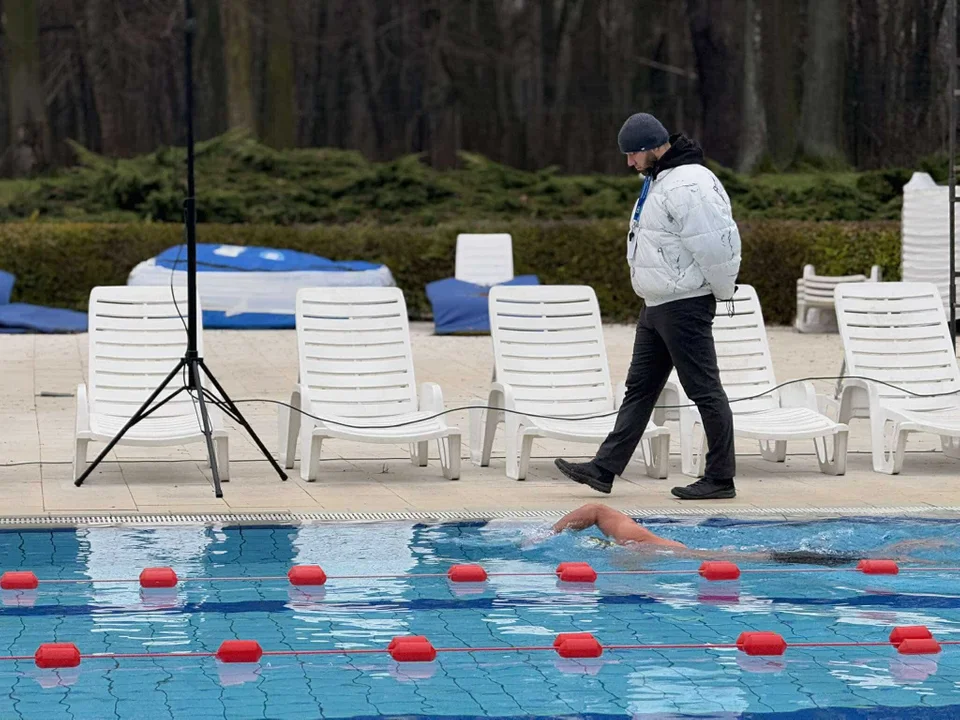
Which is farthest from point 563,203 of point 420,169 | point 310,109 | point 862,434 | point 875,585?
point 875,585

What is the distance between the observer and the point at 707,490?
8.41m

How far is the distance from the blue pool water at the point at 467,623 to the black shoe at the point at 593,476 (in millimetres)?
738

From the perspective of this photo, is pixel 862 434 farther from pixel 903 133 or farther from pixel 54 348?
pixel 903 133

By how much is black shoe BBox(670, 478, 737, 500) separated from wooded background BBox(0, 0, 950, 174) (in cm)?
1958

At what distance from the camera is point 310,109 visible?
27.7m

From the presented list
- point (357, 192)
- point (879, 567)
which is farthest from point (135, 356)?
point (357, 192)

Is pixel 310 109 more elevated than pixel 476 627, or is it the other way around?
pixel 310 109

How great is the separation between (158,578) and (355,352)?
10.6 feet

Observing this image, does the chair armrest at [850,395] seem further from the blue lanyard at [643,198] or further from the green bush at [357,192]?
the green bush at [357,192]

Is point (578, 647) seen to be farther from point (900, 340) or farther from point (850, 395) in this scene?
point (900, 340)

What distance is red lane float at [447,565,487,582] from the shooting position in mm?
6648

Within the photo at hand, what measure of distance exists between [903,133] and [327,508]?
21.4 meters

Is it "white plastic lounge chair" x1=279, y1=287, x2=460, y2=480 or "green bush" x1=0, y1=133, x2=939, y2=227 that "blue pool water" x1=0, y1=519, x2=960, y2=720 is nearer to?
"white plastic lounge chair" x1=279, y1=287, x2=460, y2=480

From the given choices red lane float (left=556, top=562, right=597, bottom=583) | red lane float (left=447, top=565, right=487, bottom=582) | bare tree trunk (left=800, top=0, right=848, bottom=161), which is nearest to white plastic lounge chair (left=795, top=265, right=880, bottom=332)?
bare tree trunk (left=800, top=0, right=848, bottom=161)
